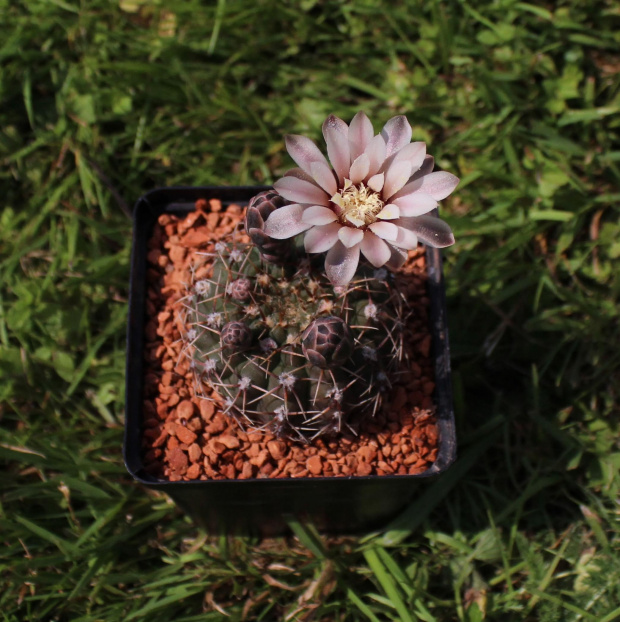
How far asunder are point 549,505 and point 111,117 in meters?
2.68

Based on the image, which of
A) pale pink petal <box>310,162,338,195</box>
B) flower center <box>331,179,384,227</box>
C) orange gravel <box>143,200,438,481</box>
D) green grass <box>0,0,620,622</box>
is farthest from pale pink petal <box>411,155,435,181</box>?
green grass <box>0,0,620,622</box>

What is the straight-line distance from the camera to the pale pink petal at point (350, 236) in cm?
178

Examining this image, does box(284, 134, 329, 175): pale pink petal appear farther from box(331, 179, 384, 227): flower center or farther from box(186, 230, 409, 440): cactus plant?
box(186, 230, 409, 440): cactus plant

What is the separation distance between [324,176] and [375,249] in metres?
0.23

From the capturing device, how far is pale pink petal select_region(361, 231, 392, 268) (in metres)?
1.80

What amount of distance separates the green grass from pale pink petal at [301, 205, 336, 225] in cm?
143

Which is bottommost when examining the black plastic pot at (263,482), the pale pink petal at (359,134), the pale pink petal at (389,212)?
the black plastic pot at (263,482)

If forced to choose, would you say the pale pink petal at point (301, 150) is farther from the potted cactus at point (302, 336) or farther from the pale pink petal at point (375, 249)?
the pale pink petal at point (375, 249)

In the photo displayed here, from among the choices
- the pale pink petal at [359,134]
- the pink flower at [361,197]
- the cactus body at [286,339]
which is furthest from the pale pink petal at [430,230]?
the cactus body at [286,339]

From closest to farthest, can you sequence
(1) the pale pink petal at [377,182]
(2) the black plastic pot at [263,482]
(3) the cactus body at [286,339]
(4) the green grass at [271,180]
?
1. (1) the pale pink petal at [377,182]
2. (3) the cactus body at [286,339]
3. (2) the black plastic pot at [263,482]
4. (4) the green grass at [271,180]

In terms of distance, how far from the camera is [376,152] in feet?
6.14

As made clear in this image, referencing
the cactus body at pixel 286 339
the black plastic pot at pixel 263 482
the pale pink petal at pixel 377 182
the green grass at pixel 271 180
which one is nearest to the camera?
the pale pink petal at pixel 377 182

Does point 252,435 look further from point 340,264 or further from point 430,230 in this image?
point 430,230

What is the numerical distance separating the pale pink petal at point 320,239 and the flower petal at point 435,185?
225mm
